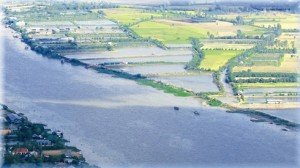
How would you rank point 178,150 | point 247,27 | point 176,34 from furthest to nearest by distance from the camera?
1. point 247,27
2. point 176,34
3. point 178,150

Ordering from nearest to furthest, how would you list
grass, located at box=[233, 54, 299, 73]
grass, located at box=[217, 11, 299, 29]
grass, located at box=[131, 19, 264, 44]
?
grass, located at box=[233, 54, 299, 73], grass, located at box=[131, 19, 264, 44], grass, located at box=[217, 11, 299, 29]

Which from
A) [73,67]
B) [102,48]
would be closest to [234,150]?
[73,67]

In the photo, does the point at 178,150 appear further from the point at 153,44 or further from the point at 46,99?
the point at 153,44

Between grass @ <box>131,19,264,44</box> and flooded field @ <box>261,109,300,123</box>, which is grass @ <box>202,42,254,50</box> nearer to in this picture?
grass @ <box>131,19,264,44</box>

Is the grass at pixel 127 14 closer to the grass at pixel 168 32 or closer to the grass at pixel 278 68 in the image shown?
the grass at pixel 168 32

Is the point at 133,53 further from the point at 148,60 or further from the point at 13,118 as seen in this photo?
the point at 13,118

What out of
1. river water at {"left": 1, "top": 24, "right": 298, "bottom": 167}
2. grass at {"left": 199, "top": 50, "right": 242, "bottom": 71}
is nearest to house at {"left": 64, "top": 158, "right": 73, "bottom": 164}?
river water at {"left": 1, "top": 24, "right": 298, "bottom": 167}
